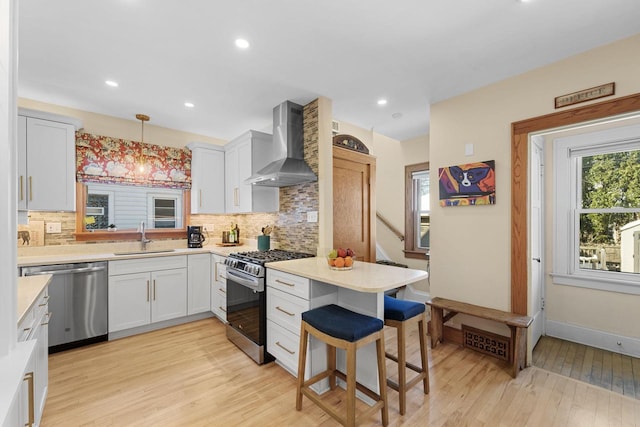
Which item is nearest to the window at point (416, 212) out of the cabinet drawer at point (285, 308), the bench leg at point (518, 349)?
the bench leg at point (518, 349)

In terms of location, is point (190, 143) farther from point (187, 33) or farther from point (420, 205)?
point (420, 205)

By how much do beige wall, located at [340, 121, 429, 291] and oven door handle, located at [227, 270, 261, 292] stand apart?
9.16 ft

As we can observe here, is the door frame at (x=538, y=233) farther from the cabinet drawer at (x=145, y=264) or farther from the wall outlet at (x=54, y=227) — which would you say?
the wall outlet at (x=54, y=227)

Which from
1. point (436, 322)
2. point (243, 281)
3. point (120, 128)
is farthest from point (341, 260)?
point (120, 128)

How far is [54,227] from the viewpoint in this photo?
3.18 meters

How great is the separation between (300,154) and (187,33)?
5.12ft

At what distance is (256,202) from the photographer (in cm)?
354

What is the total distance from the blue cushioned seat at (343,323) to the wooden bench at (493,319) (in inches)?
52.9

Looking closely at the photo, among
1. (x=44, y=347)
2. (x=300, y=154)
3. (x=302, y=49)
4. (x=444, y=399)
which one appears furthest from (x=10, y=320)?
(x=300, y=154)

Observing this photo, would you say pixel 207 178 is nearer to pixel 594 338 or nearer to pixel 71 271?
pixel 71 271

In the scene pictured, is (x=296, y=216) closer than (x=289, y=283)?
No

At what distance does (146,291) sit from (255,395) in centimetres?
195

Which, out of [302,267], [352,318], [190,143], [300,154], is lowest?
[352,318]

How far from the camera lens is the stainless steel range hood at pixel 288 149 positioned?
9.87 ft
